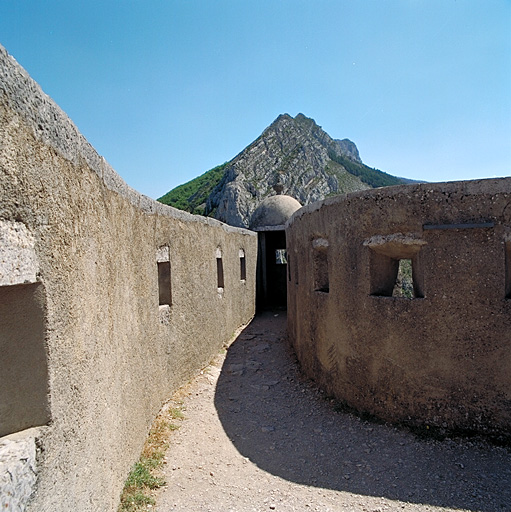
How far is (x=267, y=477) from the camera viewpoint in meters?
3.81

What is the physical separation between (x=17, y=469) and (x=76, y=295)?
3.13 feet

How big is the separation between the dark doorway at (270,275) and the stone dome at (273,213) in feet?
1.20

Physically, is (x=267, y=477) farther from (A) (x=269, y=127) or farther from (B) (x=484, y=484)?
(A) (x=269, y=127)

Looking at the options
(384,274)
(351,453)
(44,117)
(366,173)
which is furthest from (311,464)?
(366,173)

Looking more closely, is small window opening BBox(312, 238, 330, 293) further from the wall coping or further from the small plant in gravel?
the wall coping

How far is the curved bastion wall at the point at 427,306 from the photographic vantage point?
13.3 feet

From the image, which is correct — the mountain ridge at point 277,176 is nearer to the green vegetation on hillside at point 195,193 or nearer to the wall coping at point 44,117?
the green vegetation on hillside at point 195,193

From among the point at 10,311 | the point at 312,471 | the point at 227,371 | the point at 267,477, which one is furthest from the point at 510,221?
the point at 227,371

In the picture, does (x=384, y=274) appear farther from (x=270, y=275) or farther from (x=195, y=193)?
(x=195, y=193)

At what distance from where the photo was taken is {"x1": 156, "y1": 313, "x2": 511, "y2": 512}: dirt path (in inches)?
133

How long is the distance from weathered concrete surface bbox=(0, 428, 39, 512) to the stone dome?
11.1m

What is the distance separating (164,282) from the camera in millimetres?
5441

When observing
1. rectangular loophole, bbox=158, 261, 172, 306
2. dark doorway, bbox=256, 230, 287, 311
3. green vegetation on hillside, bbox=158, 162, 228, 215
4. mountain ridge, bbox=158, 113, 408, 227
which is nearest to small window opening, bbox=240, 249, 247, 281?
dark doorway, bbox=256, 230, 287, 311

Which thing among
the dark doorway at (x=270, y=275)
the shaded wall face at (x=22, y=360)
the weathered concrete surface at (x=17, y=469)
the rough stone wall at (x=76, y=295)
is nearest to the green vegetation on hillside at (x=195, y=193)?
the dark doorway at (x=270, y=275)
